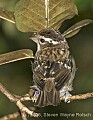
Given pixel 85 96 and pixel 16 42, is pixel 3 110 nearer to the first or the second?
pixel 16 42

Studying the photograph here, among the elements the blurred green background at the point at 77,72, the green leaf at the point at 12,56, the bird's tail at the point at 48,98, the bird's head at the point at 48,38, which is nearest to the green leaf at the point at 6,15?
the bird's head at the point at 48,38

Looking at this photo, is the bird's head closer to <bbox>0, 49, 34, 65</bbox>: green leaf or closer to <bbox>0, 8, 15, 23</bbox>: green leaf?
<bbox>0, 8, 15, 23</bbox>: green leaf

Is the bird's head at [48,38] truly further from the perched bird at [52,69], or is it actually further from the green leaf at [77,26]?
the green leaf at [77,26]

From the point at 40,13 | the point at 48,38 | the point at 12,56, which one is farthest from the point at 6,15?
the point at 48,38

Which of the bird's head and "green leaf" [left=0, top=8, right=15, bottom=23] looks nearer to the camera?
"green leaf" [left=0, top=8, right=15, bottom=23]

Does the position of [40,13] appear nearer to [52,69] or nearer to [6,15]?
[6,15]

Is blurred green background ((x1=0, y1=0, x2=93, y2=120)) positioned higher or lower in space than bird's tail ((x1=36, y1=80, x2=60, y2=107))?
lower

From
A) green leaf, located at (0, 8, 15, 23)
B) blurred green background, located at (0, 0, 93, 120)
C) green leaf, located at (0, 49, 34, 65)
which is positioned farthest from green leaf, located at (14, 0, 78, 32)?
blurred green background, located at (0, 0, 93, 120)

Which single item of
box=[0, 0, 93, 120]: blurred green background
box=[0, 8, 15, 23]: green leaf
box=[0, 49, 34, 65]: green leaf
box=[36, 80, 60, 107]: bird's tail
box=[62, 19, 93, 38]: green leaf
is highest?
box=[0, 8, 15, 23]: green leaf
